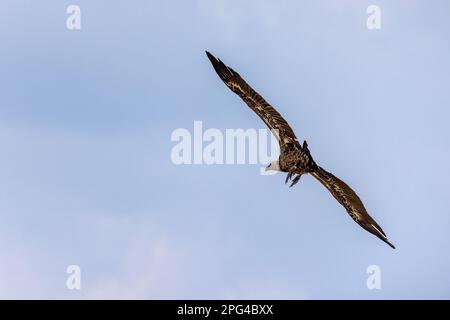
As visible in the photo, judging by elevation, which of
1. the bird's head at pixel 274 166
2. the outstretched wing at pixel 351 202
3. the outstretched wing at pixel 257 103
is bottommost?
the outstretched wing at pixel 351 202

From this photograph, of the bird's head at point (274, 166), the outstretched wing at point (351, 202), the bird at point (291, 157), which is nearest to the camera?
the bird at point (291, 157)

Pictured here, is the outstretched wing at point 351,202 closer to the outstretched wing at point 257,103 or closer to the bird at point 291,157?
the bird at point 291,157

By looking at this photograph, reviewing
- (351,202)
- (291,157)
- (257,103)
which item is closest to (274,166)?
(291,157)

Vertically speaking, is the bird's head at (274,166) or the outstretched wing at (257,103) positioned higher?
the outstretched wing at (257,103)

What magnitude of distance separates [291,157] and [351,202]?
3.15m

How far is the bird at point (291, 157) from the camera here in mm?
31906

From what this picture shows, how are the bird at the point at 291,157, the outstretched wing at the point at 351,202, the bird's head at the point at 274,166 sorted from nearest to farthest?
the bird at the point at 291,157, the bird's head at the point at 274,166, the outstretched wing at the point at 351,202

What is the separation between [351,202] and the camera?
1315 inches

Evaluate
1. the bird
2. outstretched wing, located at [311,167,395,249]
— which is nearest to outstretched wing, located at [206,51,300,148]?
the bird

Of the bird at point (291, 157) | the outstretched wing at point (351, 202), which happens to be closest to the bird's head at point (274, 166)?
the bird at point (291, 157)
